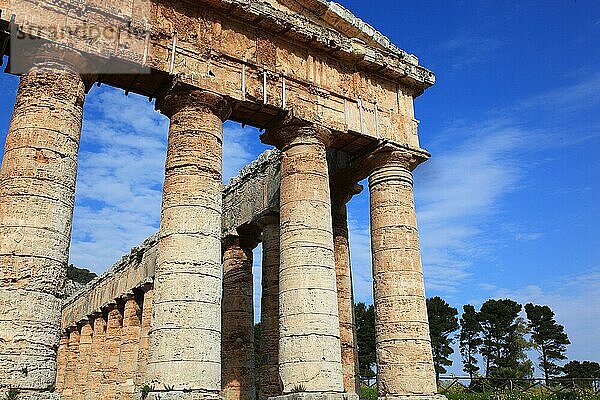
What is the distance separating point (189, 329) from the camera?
1131cm

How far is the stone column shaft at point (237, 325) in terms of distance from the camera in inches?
775

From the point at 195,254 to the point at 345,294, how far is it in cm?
680

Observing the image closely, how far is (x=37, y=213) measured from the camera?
1047 centimetres

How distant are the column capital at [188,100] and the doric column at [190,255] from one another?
0.02 metres

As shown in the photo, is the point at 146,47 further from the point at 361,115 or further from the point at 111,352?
the point at 111,352

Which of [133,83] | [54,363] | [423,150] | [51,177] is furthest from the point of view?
[423,150]

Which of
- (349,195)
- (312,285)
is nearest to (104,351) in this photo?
(349,195)

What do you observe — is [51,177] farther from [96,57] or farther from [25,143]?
[96,57]

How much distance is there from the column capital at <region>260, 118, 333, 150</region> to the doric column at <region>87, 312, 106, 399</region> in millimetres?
19306

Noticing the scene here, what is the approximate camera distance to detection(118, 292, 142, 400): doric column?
82.6 feet

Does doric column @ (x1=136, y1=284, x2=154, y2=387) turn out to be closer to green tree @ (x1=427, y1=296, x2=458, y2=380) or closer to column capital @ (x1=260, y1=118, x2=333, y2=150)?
column capital @ (x1=260, y1=118, x2=333, y2=150)

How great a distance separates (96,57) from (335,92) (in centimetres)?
655

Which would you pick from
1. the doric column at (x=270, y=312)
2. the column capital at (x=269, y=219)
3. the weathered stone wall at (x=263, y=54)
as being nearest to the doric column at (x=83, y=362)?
the doric column at (x=270, y=312)

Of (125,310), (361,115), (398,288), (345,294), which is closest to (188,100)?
(361,115)
